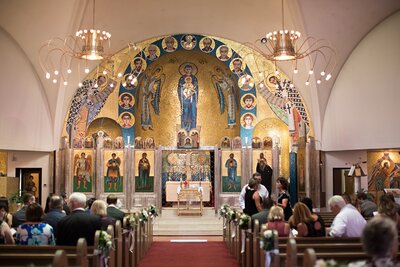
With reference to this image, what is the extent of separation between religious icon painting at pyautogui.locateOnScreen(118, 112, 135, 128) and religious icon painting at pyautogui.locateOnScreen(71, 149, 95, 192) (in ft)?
7.41

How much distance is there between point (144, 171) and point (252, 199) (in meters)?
10.7

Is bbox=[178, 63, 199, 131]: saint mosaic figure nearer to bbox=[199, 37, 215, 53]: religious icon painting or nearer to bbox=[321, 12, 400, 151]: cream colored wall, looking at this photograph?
bbox=[199, 37, 215, 53]: religious icon painting

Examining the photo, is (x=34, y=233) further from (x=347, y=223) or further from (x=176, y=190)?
(x=176, y=190)

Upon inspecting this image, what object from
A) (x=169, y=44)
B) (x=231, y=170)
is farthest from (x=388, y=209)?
(x=169, y=44)

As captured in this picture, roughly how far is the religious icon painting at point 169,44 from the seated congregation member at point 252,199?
12.1 metres

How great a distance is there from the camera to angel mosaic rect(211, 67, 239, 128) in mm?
24734

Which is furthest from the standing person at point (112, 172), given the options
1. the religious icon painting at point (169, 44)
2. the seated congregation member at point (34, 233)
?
the seated congregation member at point (34, 233)

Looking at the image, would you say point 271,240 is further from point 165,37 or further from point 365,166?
point 165,37

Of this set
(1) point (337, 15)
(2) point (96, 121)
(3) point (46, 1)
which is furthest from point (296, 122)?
(3) point (46, 1)

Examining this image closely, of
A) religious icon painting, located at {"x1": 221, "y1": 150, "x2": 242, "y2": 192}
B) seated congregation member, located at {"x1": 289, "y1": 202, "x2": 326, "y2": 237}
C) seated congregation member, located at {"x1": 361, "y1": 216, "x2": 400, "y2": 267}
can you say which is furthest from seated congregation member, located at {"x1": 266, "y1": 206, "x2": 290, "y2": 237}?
religious icon painting, located at {"x1": 221, "y1": 150, "x2": 242, "y2": 192}

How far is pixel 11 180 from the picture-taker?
19578 mm

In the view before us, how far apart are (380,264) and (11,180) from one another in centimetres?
1700

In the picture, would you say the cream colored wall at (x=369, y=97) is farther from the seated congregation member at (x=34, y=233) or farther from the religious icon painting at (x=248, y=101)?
the seated congregation member at (x=34, y=233)

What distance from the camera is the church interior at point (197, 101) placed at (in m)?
19.4
